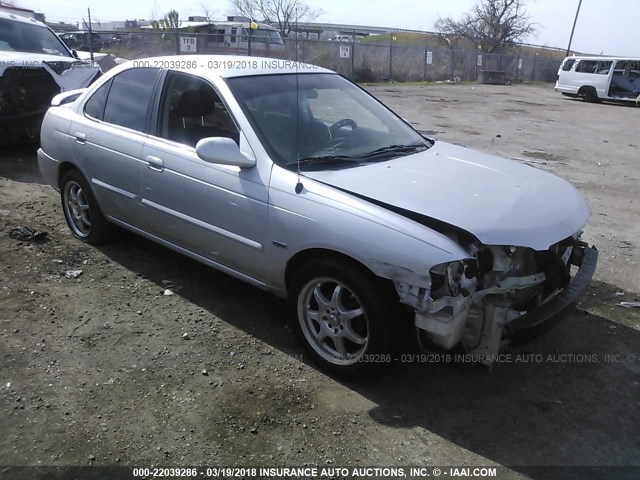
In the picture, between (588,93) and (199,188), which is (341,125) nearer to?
(199,188)

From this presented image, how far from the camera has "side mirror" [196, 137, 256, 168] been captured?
124 inches

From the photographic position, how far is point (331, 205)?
2875 millimetres

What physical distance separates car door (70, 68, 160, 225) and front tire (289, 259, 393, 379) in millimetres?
1684

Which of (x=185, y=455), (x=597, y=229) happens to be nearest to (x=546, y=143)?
(x=597, y=229)

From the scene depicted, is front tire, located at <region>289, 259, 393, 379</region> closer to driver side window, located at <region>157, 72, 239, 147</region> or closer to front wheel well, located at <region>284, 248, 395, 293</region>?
front wheel well, located at <region>284, 248, 395, 293</region>

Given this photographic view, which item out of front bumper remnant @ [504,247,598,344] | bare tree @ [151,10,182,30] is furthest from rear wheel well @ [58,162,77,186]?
bare tree @ [151,10,182,30]

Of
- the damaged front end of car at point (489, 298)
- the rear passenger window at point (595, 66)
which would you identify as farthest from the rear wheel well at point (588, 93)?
the damaged front end of car at point (489, 298)

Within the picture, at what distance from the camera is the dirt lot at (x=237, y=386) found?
258cm

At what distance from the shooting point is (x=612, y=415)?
287 centimetres

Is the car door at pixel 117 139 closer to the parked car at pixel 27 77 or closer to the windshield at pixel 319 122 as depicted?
the windshield at pixel 319 122

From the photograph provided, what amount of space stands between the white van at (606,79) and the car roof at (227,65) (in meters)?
23.4


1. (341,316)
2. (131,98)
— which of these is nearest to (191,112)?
(131,98)

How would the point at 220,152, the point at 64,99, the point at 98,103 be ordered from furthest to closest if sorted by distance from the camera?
the point at 64,99 < the point at 98,103 < the point at 220,152

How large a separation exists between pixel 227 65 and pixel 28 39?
6.48 m
